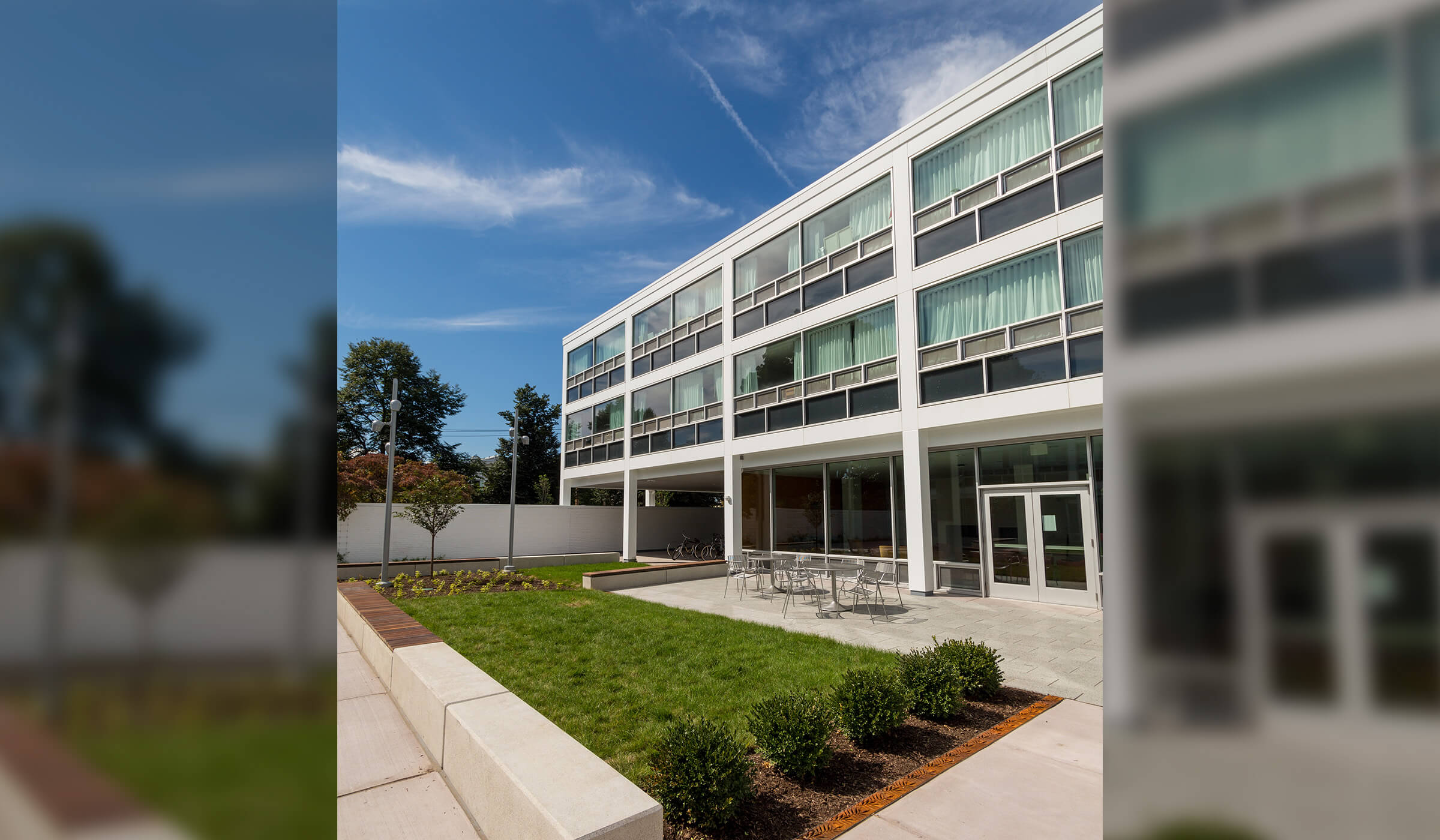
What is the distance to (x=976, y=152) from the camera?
13594 mm

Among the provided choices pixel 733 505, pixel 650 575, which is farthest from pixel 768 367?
pixel 650 575

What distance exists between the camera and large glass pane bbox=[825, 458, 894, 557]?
50.5ft

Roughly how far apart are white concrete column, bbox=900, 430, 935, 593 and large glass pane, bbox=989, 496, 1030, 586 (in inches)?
49.0

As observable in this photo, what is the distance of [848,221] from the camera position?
54.2 ft

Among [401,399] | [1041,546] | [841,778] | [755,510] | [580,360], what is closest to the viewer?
[841,778]

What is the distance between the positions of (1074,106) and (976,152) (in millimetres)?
1983

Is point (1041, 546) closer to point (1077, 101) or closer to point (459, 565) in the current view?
point (1077, 101)

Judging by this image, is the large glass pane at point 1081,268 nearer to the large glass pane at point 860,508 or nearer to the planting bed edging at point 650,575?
the large glass pane at point 860,508

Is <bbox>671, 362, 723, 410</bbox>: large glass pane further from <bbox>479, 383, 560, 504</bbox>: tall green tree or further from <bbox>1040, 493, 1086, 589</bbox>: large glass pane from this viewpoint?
<bbox>479, 383, 560, 504</bbox>: tall green tree

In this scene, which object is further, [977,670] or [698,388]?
[698,388]
